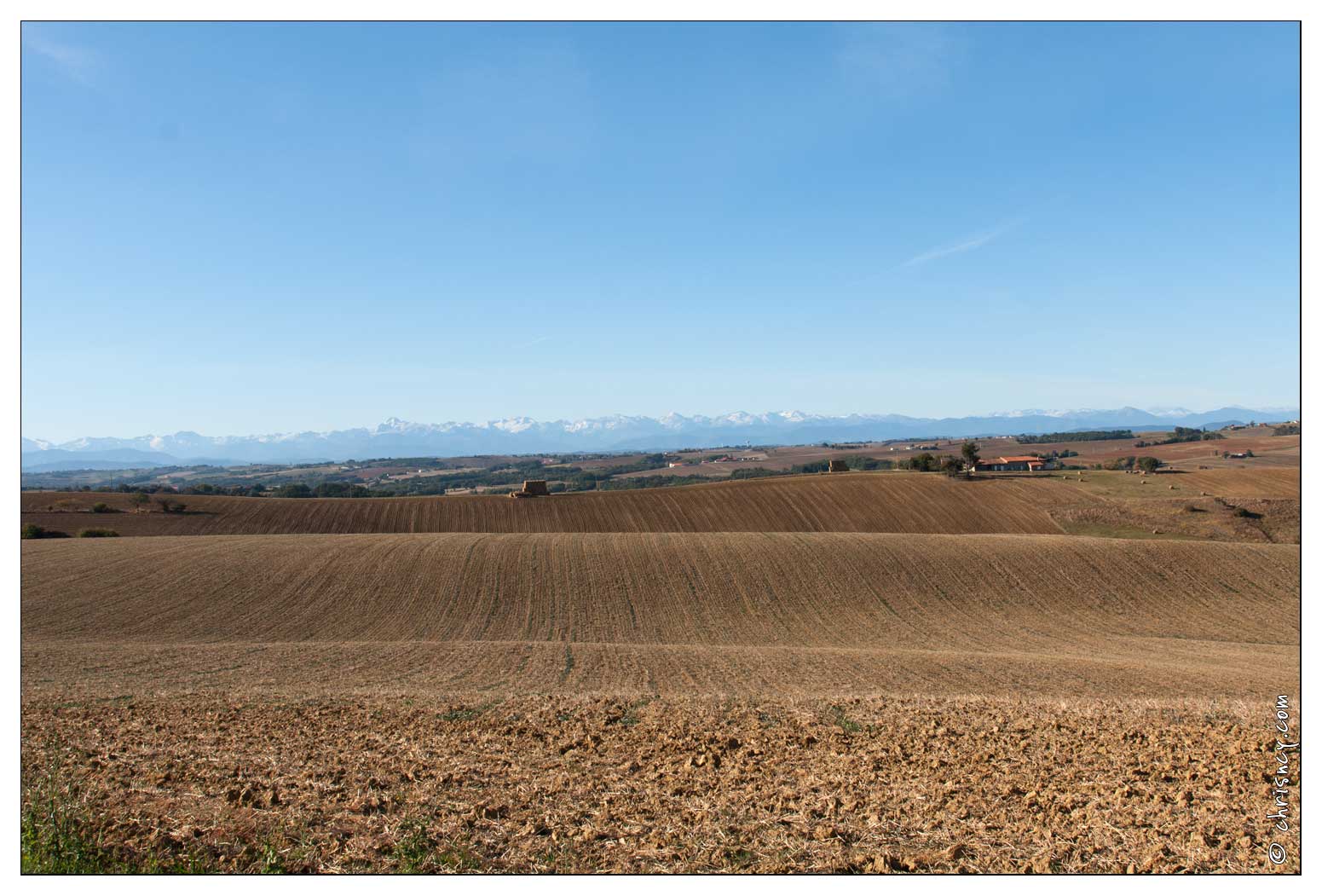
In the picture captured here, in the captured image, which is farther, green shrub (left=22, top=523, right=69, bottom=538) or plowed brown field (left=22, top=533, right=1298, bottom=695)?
green shrub (left=22, top=523, right=69, bottom=538)

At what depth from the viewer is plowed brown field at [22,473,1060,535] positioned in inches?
2279

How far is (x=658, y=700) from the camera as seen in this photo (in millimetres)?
14453

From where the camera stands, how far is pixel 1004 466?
8150cm

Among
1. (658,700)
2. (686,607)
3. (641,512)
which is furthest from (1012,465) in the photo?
(658,700)

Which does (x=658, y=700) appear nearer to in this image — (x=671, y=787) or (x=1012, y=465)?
(x=671, y=787)

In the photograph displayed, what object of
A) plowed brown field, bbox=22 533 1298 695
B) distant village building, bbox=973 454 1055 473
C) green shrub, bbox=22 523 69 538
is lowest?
plowed brown field, bbox=22 533 1298 695

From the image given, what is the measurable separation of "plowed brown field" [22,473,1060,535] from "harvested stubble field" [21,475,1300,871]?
1134cm

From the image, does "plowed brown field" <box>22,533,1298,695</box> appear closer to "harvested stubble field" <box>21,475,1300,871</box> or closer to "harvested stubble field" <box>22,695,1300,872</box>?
"harvested stubble field" <box>21,475,1300,871</box>

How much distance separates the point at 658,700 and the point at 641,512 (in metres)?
50.2

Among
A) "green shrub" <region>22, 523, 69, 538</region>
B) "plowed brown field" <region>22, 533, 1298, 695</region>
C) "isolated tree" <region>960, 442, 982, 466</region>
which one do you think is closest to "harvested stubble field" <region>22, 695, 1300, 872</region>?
"plowed brown field" <region>22, 533, 1298, 695</region>

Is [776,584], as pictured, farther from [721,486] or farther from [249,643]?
[721,486]

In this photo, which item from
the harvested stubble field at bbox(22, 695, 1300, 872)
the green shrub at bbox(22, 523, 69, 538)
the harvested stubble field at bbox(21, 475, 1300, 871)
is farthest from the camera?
the green shrub at bbox(22, 523, 69, 538)

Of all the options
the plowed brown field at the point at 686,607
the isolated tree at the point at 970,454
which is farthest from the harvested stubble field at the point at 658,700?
the isolated tree at the point at 970,454

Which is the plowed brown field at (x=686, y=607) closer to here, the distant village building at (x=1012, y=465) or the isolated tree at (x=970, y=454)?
the isolated tree at (x=970, y=454)
